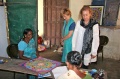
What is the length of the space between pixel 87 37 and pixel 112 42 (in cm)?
234

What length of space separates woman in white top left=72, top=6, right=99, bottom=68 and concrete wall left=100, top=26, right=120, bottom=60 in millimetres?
2128

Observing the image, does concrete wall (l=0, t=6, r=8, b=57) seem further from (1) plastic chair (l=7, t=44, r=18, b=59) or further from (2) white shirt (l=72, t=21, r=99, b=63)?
(2) white shirt (l=72, t=21, r=99, b=63)

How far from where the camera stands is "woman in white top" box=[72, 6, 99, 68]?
9.27 feet

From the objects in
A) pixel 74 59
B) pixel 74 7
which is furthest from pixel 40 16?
pixel 74 59

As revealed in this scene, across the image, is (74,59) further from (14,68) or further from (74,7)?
(74,7)

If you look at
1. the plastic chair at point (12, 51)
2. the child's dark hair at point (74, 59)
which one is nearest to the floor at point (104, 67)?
the plastic chair at point (12, 51)

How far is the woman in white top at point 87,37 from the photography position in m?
2.83

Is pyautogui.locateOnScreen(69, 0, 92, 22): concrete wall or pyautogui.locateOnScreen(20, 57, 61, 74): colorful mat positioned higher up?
pyautogui.locateOnScreen(69, 0, 92, 22): concrete wall

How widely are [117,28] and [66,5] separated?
201 centimetres

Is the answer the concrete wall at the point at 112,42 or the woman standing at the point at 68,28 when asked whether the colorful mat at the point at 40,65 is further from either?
the concrete wall at the point at 112,42

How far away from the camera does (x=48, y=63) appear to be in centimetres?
253

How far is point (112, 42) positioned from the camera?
195 inches

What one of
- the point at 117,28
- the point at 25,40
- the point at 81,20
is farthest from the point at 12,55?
the point at 117,28

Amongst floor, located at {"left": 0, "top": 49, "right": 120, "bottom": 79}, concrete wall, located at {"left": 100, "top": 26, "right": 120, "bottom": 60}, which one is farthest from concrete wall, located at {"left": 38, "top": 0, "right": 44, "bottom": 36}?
concrete wall, located at {"left": 100, "top": 26, "right": 120, "bottom": 60}
